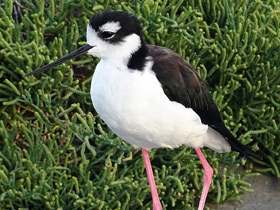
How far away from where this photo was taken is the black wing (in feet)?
12.7

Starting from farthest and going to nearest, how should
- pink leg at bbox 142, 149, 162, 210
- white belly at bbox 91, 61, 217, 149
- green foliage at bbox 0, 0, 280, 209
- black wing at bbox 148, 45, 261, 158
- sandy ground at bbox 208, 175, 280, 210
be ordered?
1. sandy ground at bbox 208, 175, 280, 210
2. green foliage at bbox 0, 0, 280, 209
3. pink leg at bbox 142, 149, 162, 210
4. black wing at bbox 148, 45, 261, 158
5. white belly at bbox 91, 61, 217, 149

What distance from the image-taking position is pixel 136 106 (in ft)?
12.1

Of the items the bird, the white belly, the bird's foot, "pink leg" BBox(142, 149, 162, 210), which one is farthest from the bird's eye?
the bird's foot

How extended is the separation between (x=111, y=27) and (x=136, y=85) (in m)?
0.32

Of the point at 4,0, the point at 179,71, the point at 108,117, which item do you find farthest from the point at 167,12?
the point at 108,117

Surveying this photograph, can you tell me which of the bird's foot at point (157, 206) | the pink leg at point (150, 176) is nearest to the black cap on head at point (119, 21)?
the pink leg at point (150, 176)

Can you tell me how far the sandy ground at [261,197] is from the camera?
511cm

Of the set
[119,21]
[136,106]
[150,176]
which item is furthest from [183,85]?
[150,176]

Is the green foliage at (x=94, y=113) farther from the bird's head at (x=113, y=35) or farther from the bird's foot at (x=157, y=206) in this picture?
the bird's head at (x=113, y=35)

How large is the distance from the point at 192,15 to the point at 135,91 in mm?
1856

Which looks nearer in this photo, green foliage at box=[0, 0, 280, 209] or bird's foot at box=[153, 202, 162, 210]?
bird's foot at box=[153, 202, 162, 210]

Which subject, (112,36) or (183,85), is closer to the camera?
(112,36)

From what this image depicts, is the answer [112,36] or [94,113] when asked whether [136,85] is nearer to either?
[112,36]

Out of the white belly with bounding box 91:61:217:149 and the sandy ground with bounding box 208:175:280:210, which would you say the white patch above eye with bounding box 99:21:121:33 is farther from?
the sandy ground with bounding box 208:175:280:210
